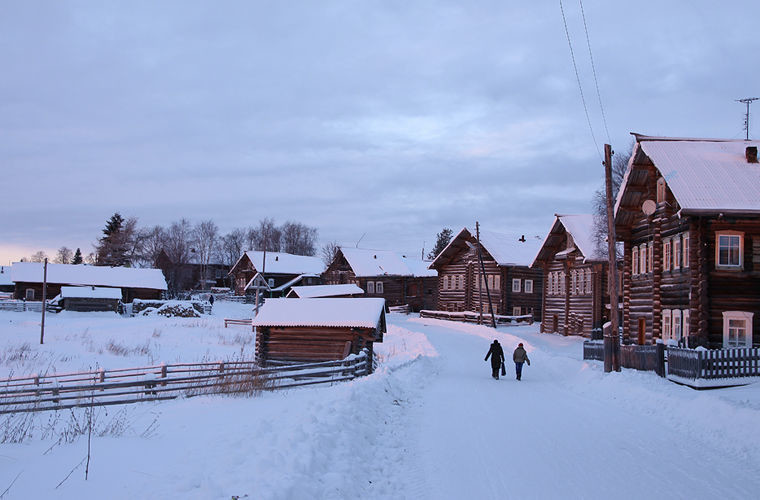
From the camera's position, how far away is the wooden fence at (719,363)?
60.0 feet

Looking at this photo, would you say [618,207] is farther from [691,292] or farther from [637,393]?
[637,393]

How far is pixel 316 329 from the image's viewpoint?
2928 centimetres

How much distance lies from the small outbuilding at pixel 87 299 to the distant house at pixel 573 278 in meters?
44.3

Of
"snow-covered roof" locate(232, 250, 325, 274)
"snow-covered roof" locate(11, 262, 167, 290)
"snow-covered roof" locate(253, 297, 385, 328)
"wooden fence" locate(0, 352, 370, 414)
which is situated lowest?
"wooden fence" locate(0, 352, 370, 414)

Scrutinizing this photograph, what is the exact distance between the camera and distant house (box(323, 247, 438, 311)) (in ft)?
245

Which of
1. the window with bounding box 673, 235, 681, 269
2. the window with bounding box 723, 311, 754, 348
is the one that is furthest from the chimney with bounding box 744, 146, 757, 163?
the window with bounding box 723, 311, 754, 348

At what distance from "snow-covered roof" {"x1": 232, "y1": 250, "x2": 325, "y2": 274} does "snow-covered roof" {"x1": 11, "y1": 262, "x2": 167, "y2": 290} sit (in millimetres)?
13459

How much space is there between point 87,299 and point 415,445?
60.9m

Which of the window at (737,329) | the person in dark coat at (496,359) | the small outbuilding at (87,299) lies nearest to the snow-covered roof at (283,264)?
the small outbuilding at (87,299)

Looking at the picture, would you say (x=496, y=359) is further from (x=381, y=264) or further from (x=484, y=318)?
(x=381, y=264)

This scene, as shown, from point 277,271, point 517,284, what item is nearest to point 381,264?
point 277,271

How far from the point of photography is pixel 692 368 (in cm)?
1852

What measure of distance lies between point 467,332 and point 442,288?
1610cm

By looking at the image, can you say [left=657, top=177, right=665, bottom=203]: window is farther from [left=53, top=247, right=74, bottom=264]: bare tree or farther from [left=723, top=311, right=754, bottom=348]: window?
[left=53, top=247, right=74, bottom=264]: bare tree
